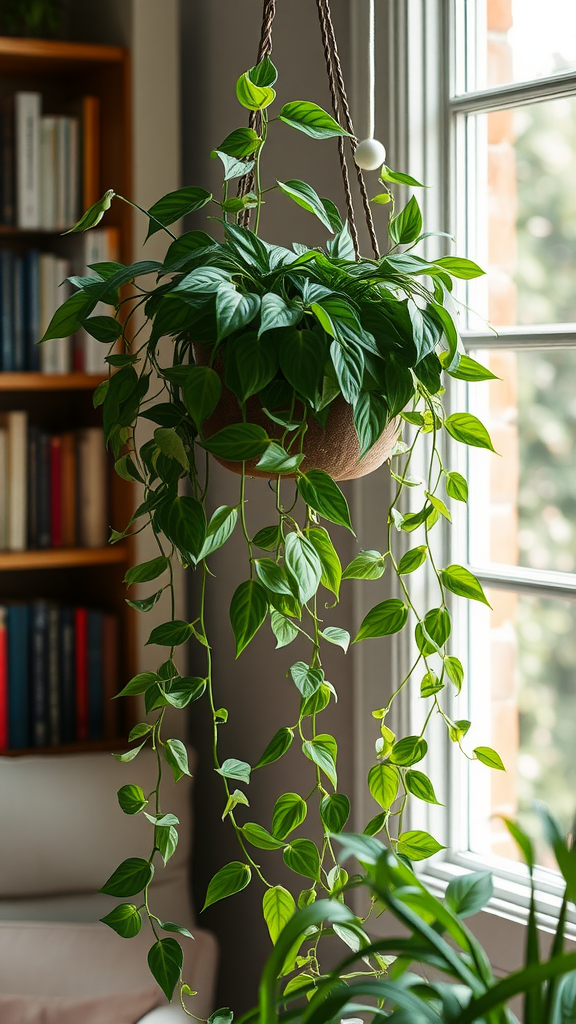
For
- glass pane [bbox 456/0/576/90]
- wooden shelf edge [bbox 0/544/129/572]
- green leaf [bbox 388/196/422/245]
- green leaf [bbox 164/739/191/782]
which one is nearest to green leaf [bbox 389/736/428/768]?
green leaf [bbox 164/739/191/782]

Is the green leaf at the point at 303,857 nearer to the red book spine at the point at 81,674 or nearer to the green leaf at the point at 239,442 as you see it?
the green leaf at the point at 239,442

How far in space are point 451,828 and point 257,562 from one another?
87 cm

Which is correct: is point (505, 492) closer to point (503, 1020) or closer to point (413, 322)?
point (413, 322)

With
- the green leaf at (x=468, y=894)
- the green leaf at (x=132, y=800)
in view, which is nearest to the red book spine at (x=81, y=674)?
the green leaf at (x=132, y=800)

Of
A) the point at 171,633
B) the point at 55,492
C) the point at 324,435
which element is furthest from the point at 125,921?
the point at 55,492

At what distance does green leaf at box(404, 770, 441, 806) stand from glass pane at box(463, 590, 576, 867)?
510mm

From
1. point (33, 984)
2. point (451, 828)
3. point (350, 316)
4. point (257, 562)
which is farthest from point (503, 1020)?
point (33, 984)

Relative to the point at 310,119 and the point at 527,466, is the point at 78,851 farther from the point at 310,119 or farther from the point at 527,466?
the point at 310,119

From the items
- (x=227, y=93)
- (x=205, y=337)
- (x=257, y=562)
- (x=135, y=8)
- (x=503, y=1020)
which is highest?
(x=135, y=8)

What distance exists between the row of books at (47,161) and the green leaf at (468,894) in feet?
5.33

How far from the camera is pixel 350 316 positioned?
831 mm

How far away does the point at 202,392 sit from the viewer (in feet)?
2.71

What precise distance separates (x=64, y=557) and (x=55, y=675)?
0.81 ft

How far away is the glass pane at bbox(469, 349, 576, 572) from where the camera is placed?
1.47m
